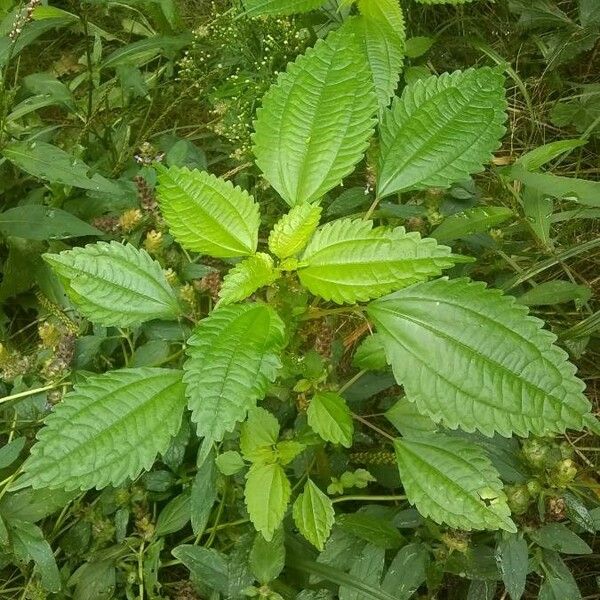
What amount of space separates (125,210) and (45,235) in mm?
203

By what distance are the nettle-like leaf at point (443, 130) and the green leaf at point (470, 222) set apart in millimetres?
292

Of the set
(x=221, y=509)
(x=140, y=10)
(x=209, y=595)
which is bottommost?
(x=209, y=595)

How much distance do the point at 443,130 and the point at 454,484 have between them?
0.61 m

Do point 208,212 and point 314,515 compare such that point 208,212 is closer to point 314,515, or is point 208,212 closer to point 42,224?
point 314,515

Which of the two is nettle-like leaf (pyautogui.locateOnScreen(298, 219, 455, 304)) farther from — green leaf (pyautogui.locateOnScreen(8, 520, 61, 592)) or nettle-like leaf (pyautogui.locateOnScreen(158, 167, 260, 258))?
green leaf (pyautogui.locateOnScreen(8, 520, 61, 592))

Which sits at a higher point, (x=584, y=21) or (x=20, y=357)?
(x=584, y=21)

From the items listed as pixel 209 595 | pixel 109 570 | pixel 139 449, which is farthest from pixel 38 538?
pixel 139 449

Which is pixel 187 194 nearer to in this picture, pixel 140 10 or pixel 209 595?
pixel 209 595

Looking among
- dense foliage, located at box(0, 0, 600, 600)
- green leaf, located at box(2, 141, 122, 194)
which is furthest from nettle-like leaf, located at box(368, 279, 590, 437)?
green leaf, located at box(2, 141, 122, 194)

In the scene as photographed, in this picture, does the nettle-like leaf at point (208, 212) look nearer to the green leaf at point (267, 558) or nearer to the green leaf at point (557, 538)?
the green leaf at point (267, 558)

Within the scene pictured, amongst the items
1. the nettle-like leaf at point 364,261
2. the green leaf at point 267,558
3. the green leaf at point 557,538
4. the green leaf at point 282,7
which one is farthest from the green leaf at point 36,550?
the green leaf at point 282,7

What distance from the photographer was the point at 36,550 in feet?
5.05

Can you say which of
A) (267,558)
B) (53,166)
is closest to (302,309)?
(267,558)

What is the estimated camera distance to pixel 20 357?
164 centimetres
